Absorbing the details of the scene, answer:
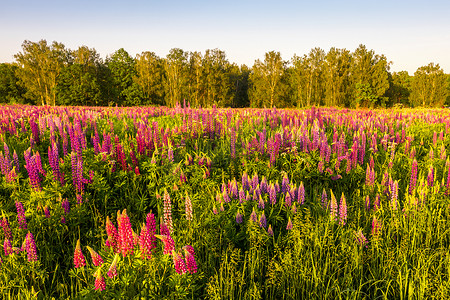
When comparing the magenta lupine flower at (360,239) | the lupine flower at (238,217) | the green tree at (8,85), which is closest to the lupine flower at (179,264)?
the lupine flower at (238,217)

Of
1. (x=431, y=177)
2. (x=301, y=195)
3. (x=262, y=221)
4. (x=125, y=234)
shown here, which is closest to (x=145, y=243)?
(x=125, y=234)

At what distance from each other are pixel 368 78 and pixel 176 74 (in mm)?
48633

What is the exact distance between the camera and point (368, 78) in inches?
2709

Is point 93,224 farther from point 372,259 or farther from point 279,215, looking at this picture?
point 372,259

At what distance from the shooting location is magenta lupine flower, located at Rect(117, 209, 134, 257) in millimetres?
1933

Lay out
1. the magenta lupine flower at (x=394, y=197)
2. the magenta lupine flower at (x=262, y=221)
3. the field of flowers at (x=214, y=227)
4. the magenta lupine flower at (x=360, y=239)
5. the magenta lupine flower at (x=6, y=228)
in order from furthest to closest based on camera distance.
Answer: the magenta lupine flower at (x=394, y=197)
the magenta lupine flower at (x=262, y=221)
the magenta lupine flower at (x=360, y=239)
the magenta lupine flower at (x=6, y=228)
the field of flowers at (x=214, y=227)

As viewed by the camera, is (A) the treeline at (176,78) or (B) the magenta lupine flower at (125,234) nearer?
(B) the magenta lupine flower at (125,234)

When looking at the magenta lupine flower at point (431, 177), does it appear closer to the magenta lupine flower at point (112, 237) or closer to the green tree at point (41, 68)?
the magenta lupine flower at point (112, 237)

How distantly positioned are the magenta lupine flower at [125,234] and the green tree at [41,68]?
72.8 metres

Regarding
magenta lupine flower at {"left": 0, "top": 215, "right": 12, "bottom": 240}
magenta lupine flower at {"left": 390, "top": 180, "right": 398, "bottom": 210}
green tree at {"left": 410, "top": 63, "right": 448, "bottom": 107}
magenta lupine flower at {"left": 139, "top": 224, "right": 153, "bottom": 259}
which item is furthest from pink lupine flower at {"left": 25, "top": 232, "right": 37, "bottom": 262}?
green tree at {"left": 410, "top": 63, "right": 448, "bottom": 107}

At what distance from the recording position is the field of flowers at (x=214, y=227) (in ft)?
6.77

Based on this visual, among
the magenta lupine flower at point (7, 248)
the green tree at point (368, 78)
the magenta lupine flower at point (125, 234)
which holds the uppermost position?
the green tree at point (368, 78)

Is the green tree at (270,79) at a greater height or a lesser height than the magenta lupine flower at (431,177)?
greater

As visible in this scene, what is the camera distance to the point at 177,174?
3.69 meters
